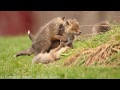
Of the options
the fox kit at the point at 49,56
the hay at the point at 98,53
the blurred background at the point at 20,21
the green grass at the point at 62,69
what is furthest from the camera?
the blurred background at the point at 20,21

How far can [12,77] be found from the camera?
9680 millimetres

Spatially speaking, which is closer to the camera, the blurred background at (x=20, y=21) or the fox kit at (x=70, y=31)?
the fox kit at (x=70, y=31)

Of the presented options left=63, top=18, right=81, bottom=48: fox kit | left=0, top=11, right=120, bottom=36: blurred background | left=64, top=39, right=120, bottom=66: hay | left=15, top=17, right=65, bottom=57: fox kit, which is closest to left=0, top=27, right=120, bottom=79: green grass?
left=64, top=39, right=120, bottom=66: hay

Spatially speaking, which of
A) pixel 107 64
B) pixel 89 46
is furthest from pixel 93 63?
pixel 89 46

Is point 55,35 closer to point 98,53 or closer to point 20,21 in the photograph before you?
point 98,53

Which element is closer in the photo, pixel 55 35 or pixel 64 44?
pixel 64 44

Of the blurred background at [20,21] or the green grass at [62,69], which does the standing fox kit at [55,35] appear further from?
the blurred background at [20,21]

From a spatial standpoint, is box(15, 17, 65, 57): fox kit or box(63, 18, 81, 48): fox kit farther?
A: box(15, 17, 65, 57): fox kit

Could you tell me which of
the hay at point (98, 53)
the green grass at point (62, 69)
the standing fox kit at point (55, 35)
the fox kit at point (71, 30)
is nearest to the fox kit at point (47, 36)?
the standing fox kit at point (55, 35)

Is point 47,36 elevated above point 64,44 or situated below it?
above

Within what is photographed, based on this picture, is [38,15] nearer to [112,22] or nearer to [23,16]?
[23,16]

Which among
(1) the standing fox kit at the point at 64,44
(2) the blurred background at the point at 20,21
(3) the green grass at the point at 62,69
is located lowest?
(3) the green grass at the point at 62,69

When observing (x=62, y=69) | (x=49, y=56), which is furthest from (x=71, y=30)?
(x=62, y=69)

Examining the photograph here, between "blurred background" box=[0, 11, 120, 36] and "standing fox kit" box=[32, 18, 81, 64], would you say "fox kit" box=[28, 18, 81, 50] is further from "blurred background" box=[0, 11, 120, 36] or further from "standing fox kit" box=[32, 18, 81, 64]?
"blurred background" box=[0, 11, 120, 36]
